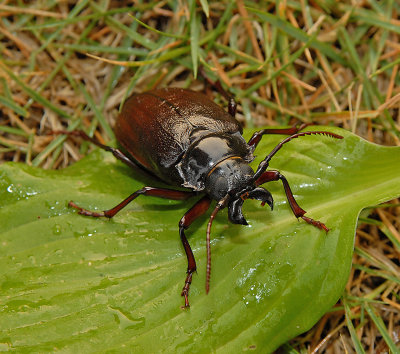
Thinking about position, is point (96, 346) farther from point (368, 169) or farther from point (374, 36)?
point (374, 36)

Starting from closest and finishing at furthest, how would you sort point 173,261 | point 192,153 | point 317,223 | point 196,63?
point 317,223
point 173,261
point 192,153
point 196,63

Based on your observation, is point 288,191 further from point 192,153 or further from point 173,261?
point 173,261

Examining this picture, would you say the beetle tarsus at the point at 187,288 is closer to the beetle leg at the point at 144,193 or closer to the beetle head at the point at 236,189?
the beetle head at the point at 236,189

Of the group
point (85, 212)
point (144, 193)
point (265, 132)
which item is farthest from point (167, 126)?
point (85, 212)

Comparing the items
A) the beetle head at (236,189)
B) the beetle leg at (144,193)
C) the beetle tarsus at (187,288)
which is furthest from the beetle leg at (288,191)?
the beetle tarsus at (187,288)

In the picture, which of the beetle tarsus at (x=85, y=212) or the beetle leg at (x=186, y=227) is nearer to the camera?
the beetle leg at (x=186, y=227)

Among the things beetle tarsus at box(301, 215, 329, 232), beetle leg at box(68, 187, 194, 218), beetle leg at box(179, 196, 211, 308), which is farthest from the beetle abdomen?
beetle tarsus at box(301, 215, 329, 232)

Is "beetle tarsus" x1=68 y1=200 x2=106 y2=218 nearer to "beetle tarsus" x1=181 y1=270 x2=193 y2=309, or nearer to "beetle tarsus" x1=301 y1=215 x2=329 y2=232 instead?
"beetle tarsus" x1=181 y1=270 x2=193 y2=309
